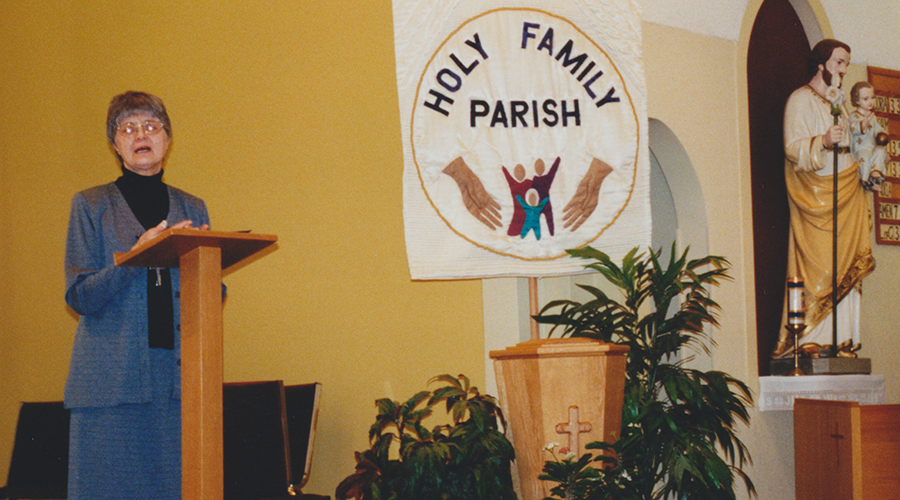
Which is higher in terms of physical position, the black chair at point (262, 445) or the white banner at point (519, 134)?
the white banner at point (519, 134)

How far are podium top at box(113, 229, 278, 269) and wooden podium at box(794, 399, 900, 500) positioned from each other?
317cm

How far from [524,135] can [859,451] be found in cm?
203

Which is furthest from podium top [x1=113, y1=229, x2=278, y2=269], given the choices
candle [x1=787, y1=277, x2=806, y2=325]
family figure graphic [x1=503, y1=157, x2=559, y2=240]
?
candle [x1=787, y1=277, x2=806, y2=325]

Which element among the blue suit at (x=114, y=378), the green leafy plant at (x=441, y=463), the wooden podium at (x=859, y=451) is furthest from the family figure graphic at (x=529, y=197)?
the blue suit at (x=114, y=378)

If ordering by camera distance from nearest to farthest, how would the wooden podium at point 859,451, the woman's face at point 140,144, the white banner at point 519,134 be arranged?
1. the woman's face at point 140,144
2. the white banner at point 519,134
3. the wooden podium at point 859,451

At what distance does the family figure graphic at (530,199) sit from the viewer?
365cm

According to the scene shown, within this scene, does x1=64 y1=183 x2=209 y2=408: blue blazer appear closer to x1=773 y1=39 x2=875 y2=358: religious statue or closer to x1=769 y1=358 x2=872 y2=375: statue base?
x1=769 y1=358 x2=872 y2=375: statue base

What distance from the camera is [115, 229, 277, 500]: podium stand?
5.17 ft

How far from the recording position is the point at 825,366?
4.40m

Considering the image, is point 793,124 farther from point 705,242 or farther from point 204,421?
point 204,421

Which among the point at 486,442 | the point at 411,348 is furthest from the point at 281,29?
the point at 486,442

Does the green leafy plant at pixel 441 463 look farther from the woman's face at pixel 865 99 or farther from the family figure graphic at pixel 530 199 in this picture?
the woman's face at pixel 865 99

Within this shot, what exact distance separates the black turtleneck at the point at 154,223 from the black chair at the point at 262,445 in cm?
122

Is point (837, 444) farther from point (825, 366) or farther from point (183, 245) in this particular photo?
point (183, 245)
